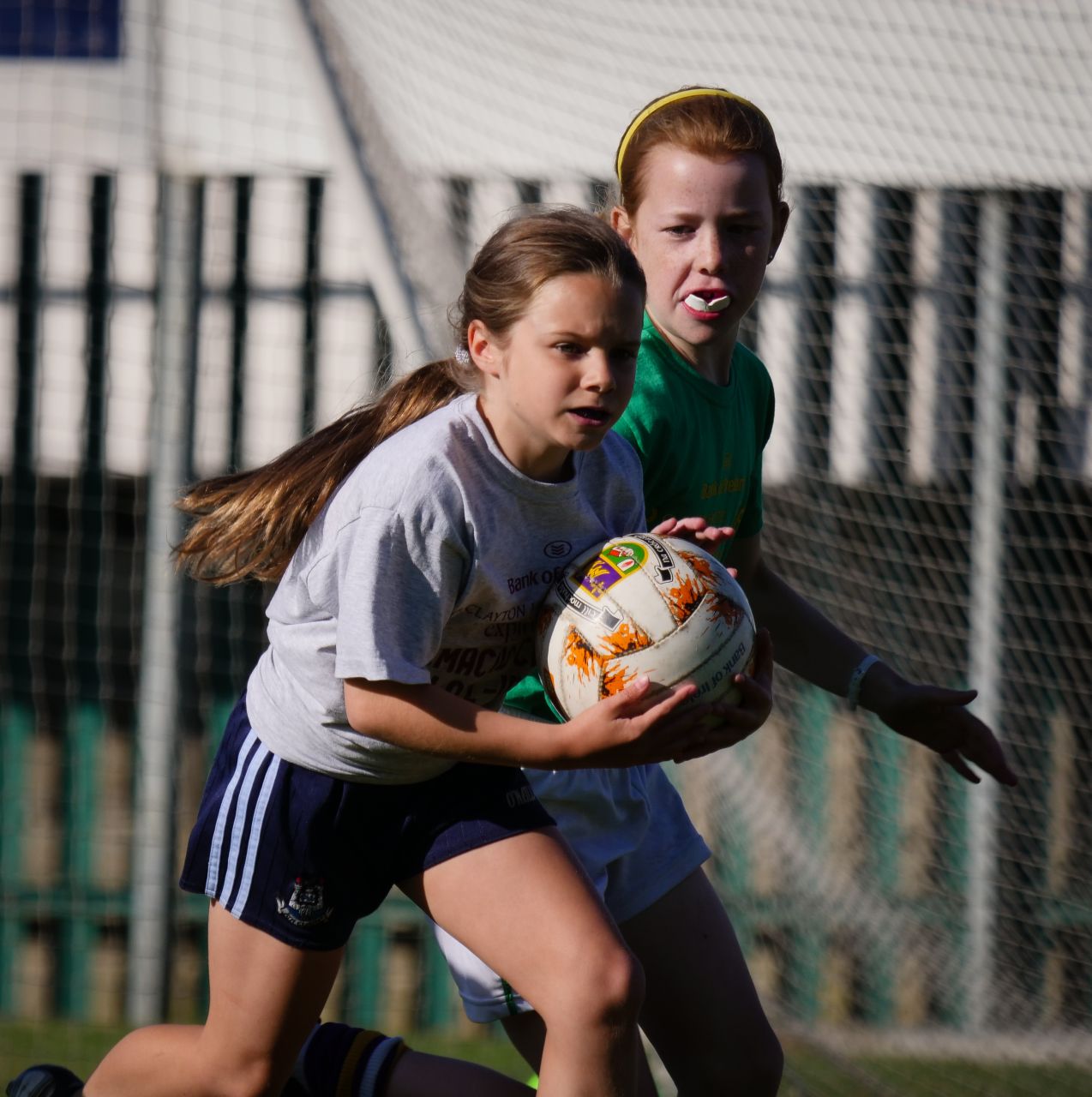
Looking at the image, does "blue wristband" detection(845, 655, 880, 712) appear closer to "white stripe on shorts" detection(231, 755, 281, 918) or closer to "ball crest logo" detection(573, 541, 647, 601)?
"ball crest logo" detection(573, 541, 647, 601)

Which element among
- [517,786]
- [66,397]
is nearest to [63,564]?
[66,397]

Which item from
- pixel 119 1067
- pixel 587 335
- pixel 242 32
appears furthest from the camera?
pixel 242 32

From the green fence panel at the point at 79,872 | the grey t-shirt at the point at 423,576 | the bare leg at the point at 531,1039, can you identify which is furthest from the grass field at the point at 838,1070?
the grey t-shirt at the point at 423,576

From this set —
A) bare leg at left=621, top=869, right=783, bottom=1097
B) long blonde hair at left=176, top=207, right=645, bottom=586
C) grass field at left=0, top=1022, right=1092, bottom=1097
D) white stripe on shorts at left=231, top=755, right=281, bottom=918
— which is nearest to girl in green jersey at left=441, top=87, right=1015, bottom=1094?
bare leg at left=621, top=869, right=783, bottom=1097

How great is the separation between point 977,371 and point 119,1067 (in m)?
4.93

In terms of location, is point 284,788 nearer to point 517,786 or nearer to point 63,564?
point 517,786

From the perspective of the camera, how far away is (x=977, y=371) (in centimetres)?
660

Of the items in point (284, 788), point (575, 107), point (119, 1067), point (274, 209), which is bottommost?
point (119, 1067)

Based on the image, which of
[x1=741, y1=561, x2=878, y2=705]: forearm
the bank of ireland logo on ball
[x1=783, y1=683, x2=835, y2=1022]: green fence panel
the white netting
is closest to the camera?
the bank of ireland logo on ball

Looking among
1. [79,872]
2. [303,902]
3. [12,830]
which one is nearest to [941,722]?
[303,902]

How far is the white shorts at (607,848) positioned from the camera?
2736 mm

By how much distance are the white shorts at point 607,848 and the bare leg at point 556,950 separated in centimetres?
35

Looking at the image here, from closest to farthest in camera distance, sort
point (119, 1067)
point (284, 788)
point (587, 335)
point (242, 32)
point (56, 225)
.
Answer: point (587, 335)
point (284, 788)
point (119, 1067)
point (242, 32)
point (56, 225)

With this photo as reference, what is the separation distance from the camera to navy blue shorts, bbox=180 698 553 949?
246 centimetres
